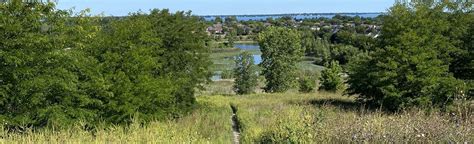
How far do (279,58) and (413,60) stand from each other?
Answer: 37.5m

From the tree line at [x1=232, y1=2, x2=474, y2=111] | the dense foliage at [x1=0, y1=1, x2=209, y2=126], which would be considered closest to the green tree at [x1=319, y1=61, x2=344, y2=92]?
the tree line at [x1=232, y1=2, x2=474, y2=111]

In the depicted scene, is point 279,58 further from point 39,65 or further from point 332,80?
point 39,65

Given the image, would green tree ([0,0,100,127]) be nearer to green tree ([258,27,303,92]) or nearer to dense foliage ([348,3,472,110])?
dense foliage ([348,3,472,110])

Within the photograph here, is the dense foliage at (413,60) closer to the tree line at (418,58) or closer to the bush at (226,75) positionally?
the tree line at (418,58)

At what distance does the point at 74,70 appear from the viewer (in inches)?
632

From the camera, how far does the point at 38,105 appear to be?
14.2 meters

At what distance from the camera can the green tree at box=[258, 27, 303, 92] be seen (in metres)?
58.8

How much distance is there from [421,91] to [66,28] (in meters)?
15.6

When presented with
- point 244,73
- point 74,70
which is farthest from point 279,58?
point 74,70

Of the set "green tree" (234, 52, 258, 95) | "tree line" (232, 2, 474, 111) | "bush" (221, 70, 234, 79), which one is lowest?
"bush" (221, 70, 234, 79)

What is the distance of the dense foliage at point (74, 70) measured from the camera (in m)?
13.1

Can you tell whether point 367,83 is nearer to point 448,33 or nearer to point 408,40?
point 408,40

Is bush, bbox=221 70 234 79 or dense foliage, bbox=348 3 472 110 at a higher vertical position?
dense foliage, bbox=348 3 472 110

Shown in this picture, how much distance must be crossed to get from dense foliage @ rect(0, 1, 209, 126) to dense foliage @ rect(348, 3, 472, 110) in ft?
30.6
